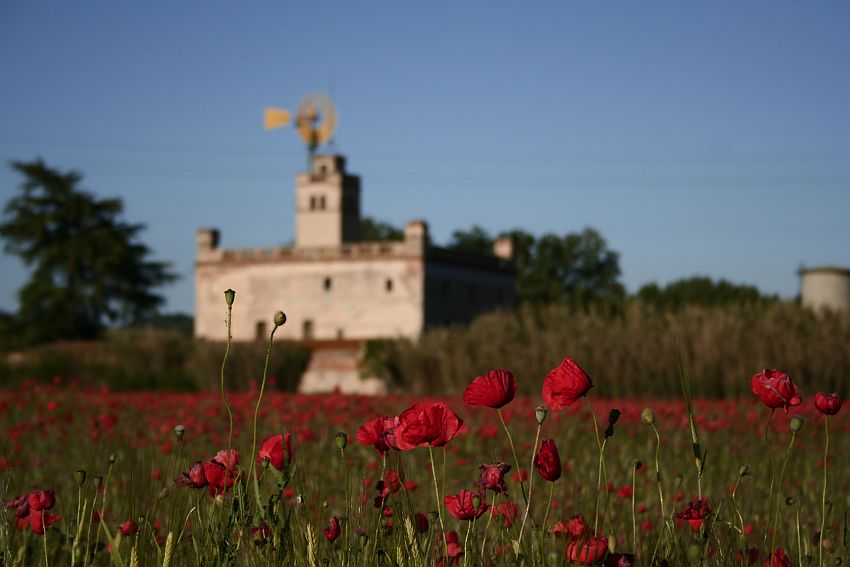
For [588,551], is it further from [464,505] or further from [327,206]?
[327,206]

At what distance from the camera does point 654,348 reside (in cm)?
1742

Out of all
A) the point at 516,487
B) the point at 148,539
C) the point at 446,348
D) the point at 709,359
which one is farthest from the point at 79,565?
the point at 446,348

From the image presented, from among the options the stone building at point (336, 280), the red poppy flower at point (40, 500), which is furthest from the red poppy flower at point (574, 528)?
the stone building at point (336, 280)

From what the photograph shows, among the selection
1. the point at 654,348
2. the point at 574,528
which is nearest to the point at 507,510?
the point at 574,528

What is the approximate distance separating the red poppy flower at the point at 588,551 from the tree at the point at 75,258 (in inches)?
2232

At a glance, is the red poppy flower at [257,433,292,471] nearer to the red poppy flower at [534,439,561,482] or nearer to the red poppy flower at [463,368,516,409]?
the red poppy flower at [463,368,516,409]

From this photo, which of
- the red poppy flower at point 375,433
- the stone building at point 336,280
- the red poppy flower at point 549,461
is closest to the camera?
the red poppy flower at point 549,461

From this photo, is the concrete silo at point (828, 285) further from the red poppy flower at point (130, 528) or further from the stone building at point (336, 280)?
the red poppy flower at point (130, 528)

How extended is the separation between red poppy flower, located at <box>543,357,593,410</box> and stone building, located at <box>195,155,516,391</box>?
51.6 metres

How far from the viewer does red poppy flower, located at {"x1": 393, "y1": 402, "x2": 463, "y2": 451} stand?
8.82 ft

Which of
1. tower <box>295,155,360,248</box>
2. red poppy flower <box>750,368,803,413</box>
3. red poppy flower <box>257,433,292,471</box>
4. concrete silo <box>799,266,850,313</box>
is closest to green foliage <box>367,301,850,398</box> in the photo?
red poppy flower <box>257,433,292,471</box>

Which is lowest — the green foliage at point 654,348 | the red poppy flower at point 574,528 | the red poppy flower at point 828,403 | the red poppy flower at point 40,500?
the red poppy flower at point 574,528

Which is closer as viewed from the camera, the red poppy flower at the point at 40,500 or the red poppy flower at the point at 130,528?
the red poppy flower at the point at 130,528

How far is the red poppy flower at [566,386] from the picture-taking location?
270cm
